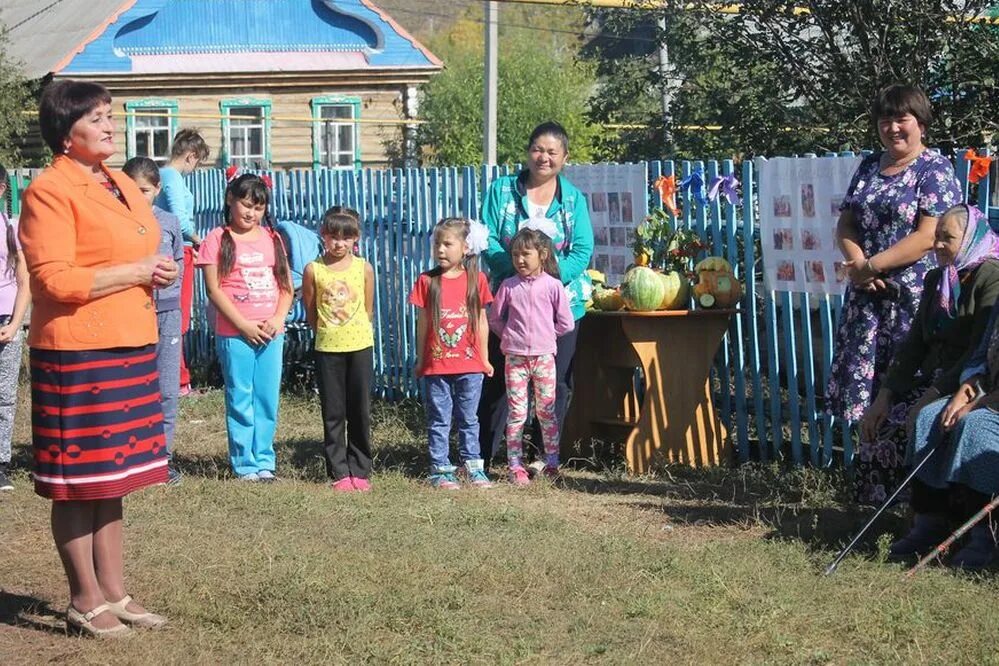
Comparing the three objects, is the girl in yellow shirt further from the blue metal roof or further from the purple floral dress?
the blue metal roof

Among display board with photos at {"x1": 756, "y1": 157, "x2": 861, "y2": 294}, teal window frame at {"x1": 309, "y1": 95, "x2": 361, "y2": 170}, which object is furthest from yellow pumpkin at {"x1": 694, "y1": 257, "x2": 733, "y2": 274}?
teal window frame at {"x1": 309, "y1": 95, "x2": 361, "y2": 170}

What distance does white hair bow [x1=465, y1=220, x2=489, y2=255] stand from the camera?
8492 millimetres

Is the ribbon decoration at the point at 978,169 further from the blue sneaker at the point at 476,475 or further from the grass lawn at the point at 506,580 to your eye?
the blue sneaker at the point at 476,475

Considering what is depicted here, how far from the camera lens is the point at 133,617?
18.2 feet

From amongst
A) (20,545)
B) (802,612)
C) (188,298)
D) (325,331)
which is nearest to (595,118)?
(188,298)

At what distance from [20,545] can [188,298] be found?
4.44 m

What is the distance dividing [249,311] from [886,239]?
3.48m

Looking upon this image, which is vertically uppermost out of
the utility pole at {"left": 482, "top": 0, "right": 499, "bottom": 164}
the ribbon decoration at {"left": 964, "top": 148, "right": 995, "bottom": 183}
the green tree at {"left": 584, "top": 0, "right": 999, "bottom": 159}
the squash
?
the utility pole at {"left": 482, "top": 0, "right": 499, "bottom": 164}

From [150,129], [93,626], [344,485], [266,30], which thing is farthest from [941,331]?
[266,30]

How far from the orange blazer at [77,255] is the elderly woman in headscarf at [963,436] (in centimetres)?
316

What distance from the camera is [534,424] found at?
9.28m

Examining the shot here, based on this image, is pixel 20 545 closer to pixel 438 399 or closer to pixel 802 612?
pixel 438 399

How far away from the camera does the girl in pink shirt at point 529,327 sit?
847 centimetres

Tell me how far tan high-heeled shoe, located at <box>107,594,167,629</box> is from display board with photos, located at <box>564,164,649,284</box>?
180 inches
